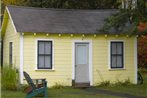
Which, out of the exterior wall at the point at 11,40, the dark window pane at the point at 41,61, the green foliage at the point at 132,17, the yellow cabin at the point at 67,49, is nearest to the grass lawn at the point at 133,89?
the yellow cabin at the point at 67,49

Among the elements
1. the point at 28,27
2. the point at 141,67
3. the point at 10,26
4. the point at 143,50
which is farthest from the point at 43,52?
the point at 141,67

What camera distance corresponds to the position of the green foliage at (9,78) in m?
22.0

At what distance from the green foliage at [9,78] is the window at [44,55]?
1973 mm

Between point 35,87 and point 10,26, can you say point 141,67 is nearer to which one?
point 10,26

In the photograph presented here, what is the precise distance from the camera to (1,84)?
2259 centimetres

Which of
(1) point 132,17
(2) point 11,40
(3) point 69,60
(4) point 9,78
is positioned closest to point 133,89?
(3) point 69,60

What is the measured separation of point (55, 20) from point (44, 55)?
253 centimetres

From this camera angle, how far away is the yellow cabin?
23.5 m

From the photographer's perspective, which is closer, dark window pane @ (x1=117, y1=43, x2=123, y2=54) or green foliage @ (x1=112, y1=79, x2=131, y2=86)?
green foliage @ (x1=112, y1=79, x2=131, y2=86)

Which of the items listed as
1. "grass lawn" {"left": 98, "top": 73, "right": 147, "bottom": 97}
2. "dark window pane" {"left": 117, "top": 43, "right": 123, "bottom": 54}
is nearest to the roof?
"dark window pane" {"left": 117, "top": 43, "right": 123, "bottom": 54}

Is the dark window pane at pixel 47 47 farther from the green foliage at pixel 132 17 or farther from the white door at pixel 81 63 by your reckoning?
the green foliage at pixel 132 17

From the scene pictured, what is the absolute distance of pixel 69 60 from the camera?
24.2 m

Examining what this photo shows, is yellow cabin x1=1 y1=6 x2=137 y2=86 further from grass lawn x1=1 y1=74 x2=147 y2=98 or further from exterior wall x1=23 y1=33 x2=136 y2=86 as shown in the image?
grass lawn x1=1 y1=74 x2=147 y2=98

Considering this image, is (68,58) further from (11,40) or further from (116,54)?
(11,40)
